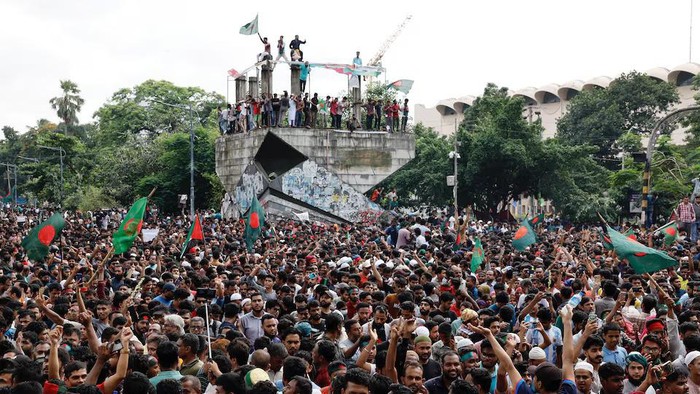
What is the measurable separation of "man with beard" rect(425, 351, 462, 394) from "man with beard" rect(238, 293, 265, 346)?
3.00 meters

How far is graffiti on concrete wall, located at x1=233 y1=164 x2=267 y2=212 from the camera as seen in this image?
35.4m

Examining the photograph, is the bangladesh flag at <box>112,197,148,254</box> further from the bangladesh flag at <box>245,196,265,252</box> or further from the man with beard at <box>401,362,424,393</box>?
the man with beard at <box>401,362,424,393</box>

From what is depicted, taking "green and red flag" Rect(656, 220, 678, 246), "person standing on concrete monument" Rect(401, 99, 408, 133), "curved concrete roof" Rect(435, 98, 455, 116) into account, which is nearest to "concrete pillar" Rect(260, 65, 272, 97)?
"person standing on concrete monument" Rect(401, 99, 408, 133)

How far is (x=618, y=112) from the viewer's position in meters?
58.9

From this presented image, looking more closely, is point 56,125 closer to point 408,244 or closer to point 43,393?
point 408,244

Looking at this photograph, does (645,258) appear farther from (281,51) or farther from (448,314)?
(281,51)

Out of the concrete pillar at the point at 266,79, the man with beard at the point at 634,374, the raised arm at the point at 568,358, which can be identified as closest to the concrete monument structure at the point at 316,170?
the concrete pillar at the point at 266,79

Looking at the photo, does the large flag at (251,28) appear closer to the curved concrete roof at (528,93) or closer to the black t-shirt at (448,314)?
the black t-shirt at (448,314)

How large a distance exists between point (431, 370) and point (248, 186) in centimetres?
2904

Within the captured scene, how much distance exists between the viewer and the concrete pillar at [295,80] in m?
35.6

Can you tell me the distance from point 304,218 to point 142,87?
142 ft

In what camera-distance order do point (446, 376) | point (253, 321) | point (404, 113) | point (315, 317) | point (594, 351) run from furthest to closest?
point (404, 113), point (253, 321), point (315, 317), point (594, 351), point (446, 376)

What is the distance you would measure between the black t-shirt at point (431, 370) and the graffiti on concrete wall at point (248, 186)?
27.8 metres

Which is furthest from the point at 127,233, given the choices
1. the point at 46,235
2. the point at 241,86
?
the point at 241,86
